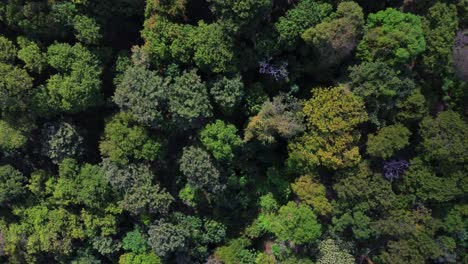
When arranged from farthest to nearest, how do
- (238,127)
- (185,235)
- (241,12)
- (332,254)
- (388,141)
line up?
(185,235) → (238,127) → (332,254) → (388,141) → (241,12)

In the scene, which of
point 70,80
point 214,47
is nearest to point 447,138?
point 214,47

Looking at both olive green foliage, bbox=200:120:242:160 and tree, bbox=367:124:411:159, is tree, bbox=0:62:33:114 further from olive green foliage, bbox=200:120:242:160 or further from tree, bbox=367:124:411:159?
tree, bbox=367:124:411:159

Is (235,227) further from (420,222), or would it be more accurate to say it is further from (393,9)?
(393,9)

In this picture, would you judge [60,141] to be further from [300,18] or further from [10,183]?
[300,18]

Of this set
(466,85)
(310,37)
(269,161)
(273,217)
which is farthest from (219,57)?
(466,85)

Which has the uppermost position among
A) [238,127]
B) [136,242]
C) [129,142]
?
[238,127]
